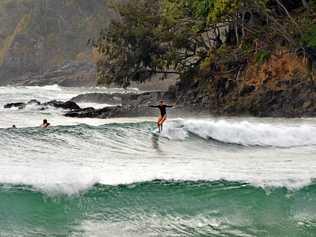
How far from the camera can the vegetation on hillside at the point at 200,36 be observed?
28.8 metres

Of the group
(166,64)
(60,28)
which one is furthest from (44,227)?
(60,28)

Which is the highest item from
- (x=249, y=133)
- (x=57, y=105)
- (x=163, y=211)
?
(x=249, y=133)

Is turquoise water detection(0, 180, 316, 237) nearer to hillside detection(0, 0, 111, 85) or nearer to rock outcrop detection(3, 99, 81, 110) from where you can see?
rock outcrop detection(3, 99, 81, 110)

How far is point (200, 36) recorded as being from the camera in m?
34.7

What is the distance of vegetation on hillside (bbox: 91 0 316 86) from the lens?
28.8 metres

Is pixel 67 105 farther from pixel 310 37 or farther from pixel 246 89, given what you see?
pixel 310 37

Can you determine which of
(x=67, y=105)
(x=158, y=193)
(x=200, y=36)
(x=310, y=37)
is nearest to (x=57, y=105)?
(x=67, y=105)

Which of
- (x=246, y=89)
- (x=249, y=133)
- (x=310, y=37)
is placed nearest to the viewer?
(x=249, y=133)

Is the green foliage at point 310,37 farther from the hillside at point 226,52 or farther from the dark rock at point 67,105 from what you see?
the dark rock at point 67,105

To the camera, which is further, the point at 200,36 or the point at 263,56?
the point at 200,36

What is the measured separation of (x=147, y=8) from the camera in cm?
3731

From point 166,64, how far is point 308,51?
928 cm

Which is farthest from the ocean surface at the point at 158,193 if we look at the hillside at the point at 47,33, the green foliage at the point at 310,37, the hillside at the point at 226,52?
the hillside at the point at 47,33

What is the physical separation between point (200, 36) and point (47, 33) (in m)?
78.3
